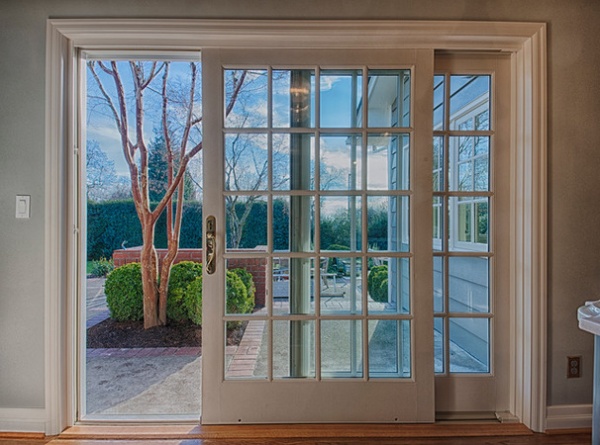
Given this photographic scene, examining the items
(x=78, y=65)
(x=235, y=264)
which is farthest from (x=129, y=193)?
(x=235, y=264)

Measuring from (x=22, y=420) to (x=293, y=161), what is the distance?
6.22ft

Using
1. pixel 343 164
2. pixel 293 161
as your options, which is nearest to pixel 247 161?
pixel 293 161

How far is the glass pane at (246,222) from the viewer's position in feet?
5.16

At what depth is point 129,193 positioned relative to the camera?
3131mm

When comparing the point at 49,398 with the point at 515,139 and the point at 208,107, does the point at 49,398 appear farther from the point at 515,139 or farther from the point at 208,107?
the point at 515,139

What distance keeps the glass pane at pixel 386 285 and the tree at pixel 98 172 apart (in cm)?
281

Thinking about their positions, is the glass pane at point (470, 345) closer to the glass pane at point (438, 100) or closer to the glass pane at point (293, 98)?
the glass pane at point (438, 100)

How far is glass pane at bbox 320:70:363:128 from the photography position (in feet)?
5.14

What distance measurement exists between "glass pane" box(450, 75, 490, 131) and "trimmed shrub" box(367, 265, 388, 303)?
866 mm

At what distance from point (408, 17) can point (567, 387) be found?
206cm

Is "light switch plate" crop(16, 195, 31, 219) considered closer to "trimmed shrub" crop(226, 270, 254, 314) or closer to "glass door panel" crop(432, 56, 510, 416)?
"trimmed shrub" crop(226, 270, 254, 314)

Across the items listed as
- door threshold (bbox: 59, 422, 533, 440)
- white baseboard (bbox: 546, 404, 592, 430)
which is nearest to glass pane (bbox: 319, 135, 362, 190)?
door threshold (bbox: 59, 422, 533, 440)

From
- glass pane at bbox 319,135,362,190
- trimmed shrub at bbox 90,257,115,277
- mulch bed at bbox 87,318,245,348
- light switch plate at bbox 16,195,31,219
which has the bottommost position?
mulch bed at bbox 87,318,245,348

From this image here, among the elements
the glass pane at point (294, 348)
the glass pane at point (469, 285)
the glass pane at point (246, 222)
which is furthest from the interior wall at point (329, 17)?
the glass pane at point (294, 348)
